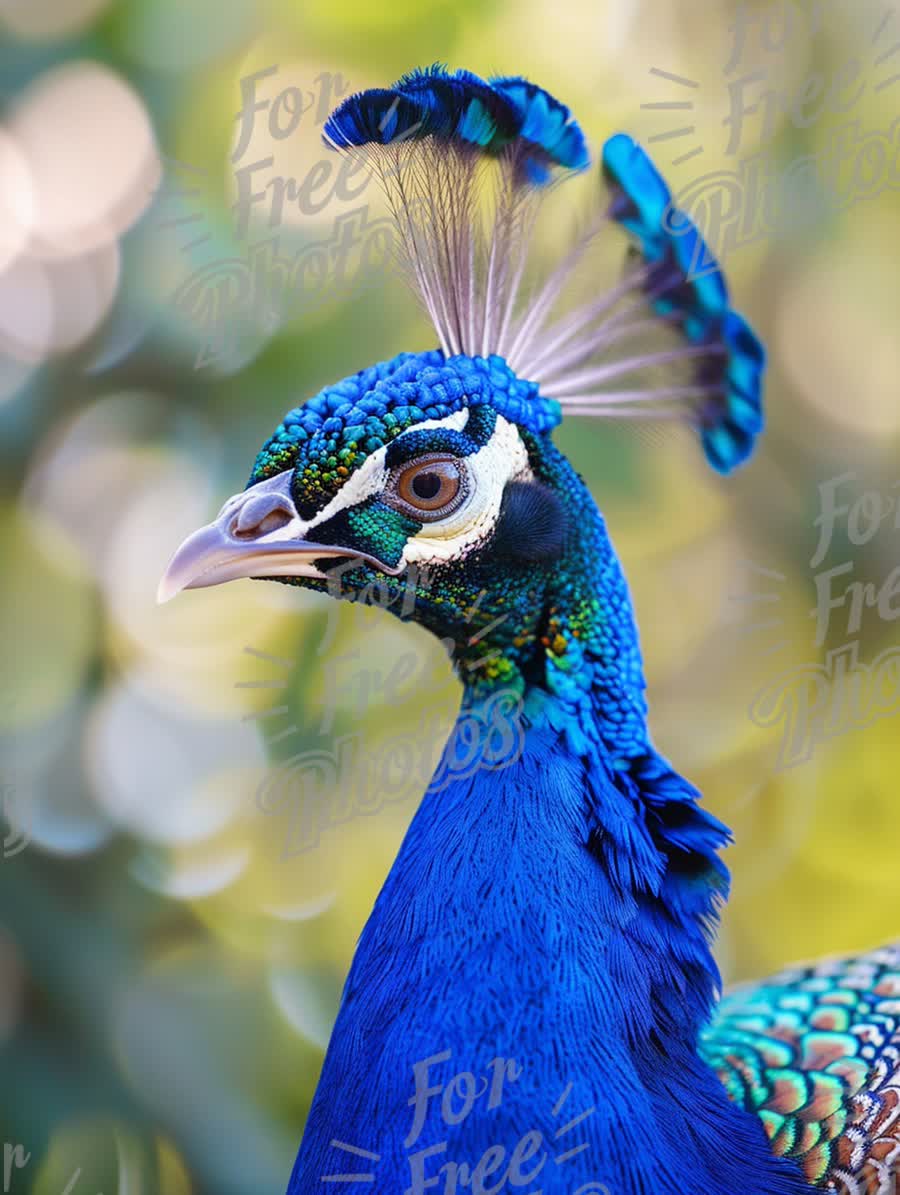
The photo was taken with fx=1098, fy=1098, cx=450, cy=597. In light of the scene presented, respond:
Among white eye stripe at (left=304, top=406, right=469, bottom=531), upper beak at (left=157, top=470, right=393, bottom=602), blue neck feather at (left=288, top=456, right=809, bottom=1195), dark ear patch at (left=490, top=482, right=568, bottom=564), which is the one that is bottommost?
blue neck feather at (left=288, top=456, right=809, bottom=1195)

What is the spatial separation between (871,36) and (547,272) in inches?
45.3

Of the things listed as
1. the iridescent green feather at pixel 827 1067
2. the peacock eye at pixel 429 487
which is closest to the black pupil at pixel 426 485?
the peacock eye at pixel 429 487

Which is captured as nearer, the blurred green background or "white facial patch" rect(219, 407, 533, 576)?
"white facial patch" rect(219, 407, 533, 576)

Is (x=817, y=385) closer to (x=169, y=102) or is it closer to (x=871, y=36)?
(x=871, y=36)

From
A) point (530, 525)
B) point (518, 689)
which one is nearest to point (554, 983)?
point (518, 689)

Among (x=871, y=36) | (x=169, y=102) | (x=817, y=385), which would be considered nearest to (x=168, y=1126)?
(x=169, y=102)

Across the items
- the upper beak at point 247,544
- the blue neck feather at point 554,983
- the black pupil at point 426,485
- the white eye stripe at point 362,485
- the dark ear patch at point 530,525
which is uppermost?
the dark ear patch at point 530,525

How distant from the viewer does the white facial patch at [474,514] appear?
95 cm

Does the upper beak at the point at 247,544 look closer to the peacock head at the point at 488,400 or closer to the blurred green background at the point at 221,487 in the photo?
the peacock head at the point at 488,400

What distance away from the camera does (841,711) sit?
184 centimetres

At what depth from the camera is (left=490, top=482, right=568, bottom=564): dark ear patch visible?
0.98 metres

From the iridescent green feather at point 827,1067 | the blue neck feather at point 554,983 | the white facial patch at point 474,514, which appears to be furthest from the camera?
the iridescent green feather at point 827,1067

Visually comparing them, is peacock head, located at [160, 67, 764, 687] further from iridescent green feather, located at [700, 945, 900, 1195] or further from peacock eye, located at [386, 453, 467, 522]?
iridescent green feather, located at [700, 945, 900, 1195]

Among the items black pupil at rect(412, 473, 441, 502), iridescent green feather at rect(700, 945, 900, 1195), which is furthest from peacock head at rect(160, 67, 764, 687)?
iridescent green feather at rect(700, 945, 900, 1195)
